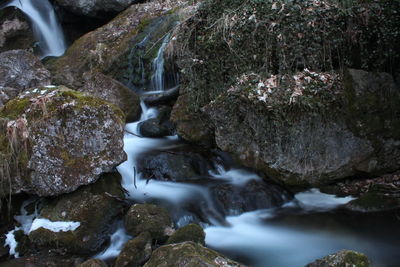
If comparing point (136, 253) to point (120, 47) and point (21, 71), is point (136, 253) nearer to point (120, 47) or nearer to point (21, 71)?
point (21, 71)

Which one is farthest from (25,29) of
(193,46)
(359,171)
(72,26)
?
(359,171)

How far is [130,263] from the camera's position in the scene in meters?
4.43

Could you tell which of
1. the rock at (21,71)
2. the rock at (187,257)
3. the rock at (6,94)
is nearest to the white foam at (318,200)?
the rock at (187,257)

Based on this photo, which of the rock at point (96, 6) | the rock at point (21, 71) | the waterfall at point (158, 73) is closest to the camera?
the rock at point (21, 71)

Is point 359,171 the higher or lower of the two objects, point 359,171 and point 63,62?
the lower

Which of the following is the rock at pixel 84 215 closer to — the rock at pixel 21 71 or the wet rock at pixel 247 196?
the wet rock at pixel 247 196

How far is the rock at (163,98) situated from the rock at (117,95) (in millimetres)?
288

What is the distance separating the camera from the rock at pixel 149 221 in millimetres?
4906

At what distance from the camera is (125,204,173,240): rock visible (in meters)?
4.91

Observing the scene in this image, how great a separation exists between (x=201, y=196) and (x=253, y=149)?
1083 mm

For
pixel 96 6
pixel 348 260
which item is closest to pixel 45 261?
pixel 348 260

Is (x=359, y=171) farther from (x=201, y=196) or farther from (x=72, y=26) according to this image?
(x=72, y=26)

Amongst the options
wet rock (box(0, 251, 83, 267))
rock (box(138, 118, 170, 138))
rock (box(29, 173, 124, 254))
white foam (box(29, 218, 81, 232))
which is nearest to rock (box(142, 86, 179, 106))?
rock (box(138, 118, 170, 138))

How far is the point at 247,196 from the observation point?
19.1 feet
